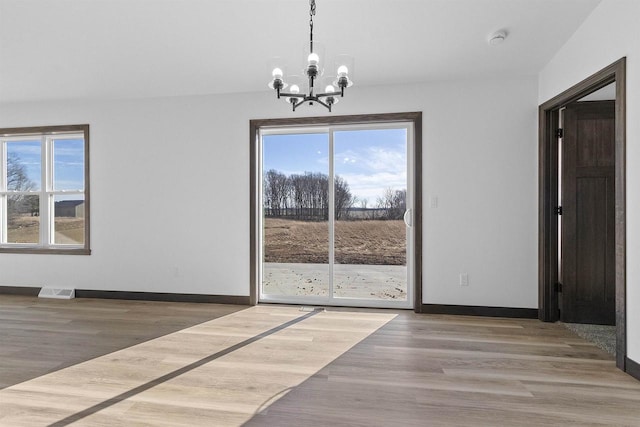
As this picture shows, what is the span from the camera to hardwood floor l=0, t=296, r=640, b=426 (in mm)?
1925

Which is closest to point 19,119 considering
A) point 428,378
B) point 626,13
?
point 428,378

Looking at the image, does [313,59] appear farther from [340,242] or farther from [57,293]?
[57,293]

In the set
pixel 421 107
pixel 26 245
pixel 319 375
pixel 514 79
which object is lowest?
pixel 319 375

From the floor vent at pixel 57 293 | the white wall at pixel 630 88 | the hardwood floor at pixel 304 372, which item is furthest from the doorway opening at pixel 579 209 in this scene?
the floor vent at pixel 57 293

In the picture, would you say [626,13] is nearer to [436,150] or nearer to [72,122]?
[436,150]

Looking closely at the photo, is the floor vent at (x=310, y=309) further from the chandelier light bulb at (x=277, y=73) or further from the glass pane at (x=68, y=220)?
the glass pane at (x=68, y=220)

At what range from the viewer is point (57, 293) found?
4586 mm

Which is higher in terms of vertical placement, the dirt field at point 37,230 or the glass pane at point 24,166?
the glass pane at point 24,166

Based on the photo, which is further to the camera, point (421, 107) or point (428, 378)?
point (421, 107)

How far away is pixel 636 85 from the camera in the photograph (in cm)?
229

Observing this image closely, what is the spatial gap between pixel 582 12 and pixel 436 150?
64.5 inches

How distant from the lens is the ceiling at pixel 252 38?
101 inches

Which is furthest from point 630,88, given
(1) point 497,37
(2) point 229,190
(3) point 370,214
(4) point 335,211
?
(2) point 229,190

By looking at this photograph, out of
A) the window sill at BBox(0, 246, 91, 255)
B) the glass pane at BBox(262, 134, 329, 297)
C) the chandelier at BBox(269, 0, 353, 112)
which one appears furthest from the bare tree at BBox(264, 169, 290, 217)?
the window sill at BBox(0, 246, 91, 255)
